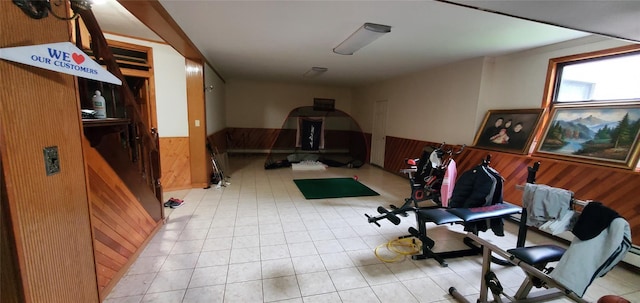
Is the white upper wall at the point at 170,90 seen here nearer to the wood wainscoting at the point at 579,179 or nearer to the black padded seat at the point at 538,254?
the black padded seat at the point at 538,254

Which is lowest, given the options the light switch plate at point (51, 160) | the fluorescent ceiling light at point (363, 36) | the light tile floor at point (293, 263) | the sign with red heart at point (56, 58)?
the light tile floor at point (293, 263)

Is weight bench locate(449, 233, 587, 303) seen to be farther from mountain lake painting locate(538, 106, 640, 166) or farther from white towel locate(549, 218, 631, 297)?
mountain lake painting locate(538, 106, 640, 166)

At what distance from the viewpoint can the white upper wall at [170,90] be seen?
4.06 metres

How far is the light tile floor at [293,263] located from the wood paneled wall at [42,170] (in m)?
0.77

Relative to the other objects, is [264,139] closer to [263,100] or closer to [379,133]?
[263,100]

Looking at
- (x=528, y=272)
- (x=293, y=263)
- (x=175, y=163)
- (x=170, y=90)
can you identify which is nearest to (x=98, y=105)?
(x=293, y=263)

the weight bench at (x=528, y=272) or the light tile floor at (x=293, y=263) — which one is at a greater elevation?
the weight bench at (x=528, y=272)

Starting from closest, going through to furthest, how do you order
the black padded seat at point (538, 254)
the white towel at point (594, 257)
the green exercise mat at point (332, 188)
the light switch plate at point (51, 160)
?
the light switch plate at point (51, 160) → the white towel at point (594, 257) → the black padded seat at point (538, 254) → the green exercise mat at point (332, 188)

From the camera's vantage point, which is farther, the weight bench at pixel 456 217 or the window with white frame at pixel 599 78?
the window with white frame at pixel 599 78

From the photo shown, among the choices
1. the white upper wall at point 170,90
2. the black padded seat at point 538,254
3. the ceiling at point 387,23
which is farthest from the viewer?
the white upper wall at point 170,90

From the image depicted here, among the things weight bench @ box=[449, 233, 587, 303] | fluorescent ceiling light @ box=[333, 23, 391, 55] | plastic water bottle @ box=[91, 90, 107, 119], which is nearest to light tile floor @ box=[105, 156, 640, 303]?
weight bench @ box=[449, 233, 587, 303]

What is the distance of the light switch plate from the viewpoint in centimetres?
114

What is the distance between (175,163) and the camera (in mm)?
4367

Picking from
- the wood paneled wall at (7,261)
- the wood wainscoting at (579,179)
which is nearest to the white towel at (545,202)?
the wood wainscoting at (579,179)
